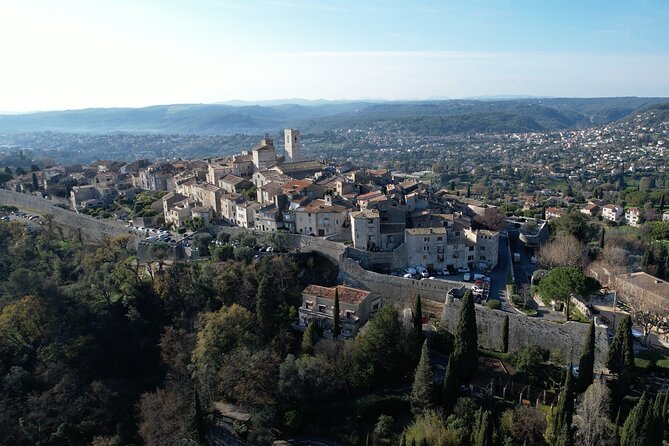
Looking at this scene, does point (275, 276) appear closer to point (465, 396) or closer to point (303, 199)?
point (303, 199)

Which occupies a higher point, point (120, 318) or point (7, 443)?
point (120, 318)

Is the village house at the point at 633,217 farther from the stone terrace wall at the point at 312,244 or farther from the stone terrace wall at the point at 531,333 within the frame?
the stone terrace wall at the point at 312,244

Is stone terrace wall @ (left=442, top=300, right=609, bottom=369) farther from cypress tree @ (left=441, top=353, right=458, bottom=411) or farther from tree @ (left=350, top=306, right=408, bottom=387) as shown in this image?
cypress tree @ (left=441, top=353, right=458, bottom=411)

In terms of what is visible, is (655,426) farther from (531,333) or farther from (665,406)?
(531,333)

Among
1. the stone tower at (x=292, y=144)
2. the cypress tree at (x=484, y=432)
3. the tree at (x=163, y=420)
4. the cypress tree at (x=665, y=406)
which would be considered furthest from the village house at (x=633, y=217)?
the tree at (x=163, y=420)

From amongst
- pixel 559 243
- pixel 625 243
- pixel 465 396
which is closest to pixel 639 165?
pixel 625 243
